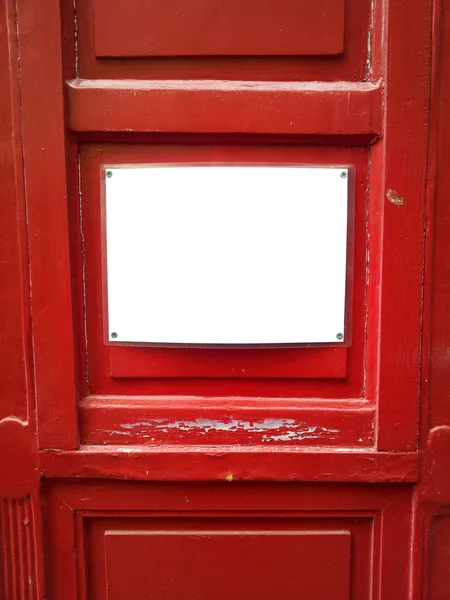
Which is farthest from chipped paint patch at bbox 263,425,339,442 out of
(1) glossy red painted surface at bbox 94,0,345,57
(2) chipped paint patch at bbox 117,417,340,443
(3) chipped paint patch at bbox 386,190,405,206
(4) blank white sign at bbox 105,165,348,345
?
(1) glossy red painted surface at bbox 94,0,345,57

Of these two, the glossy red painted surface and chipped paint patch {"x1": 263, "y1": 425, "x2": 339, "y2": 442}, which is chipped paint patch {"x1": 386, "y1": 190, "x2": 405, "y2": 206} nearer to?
the glossy red painted surface

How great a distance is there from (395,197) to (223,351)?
23.0 inches

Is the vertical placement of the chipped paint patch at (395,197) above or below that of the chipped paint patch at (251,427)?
above

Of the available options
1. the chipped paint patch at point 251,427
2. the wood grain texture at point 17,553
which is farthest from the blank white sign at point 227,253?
the wood grain texture at point 17,553

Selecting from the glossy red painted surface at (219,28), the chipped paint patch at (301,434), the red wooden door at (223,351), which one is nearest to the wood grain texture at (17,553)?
the red wooden door at (223,351)

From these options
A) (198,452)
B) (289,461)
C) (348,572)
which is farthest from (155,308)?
(348,572)

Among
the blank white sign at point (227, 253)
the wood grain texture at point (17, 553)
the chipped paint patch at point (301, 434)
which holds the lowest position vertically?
the wood grain texture at point (17, 553)

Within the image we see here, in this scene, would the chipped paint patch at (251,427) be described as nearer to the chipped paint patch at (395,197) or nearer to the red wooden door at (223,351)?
the red wooden door at (223,351)

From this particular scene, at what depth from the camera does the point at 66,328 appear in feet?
3.37

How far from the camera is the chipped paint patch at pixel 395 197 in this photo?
0.99m

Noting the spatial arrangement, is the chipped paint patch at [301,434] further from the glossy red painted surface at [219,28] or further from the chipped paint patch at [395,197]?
the glossy red painted surface at [219,28]

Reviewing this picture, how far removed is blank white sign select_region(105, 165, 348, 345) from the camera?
1.02 meters

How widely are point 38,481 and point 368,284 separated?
1.01 metres

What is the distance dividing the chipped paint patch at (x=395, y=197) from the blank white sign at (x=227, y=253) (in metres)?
0.10
